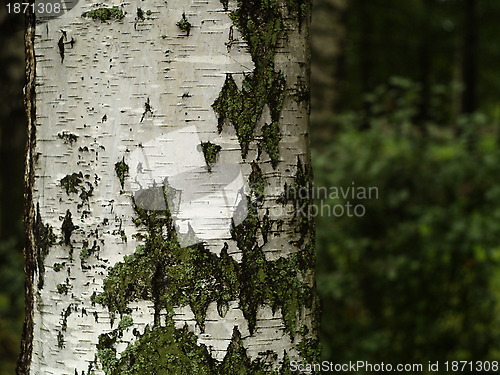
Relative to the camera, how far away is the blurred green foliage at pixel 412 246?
3.66 metres

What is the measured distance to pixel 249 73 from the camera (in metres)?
1.36

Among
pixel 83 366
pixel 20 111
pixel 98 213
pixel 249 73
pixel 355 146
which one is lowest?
pixel 83 366

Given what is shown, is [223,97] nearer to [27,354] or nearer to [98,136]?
[98,136]

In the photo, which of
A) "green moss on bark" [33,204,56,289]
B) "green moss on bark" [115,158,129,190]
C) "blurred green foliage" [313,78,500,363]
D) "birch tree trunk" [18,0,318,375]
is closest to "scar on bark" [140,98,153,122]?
"birch tree trunk" [18,0,318,375]

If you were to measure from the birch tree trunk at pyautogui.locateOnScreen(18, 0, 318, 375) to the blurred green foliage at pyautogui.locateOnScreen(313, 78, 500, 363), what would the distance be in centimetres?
238

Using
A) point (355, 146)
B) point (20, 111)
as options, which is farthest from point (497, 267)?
point (20, 111)

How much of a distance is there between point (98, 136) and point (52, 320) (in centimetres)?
45

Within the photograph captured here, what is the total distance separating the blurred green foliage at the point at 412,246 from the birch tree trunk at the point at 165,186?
7.80ft

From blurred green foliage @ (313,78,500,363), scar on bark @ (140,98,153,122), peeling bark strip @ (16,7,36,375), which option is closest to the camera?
scar on bark @ (140,98,153,122)

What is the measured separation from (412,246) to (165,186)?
273 cm

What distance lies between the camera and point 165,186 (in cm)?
132

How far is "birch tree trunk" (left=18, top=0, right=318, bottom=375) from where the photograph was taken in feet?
4.30

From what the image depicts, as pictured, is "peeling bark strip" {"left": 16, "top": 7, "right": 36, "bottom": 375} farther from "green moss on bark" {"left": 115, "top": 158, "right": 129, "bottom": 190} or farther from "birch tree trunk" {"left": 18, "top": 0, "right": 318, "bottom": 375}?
"green moss on bark" {"left": 115, "top": 158, "right": 129, "bottom": 190}

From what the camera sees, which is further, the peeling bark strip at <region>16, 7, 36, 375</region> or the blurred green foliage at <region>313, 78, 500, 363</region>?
the blurred green foliage at <region>313, 78, 500, 363</region>
